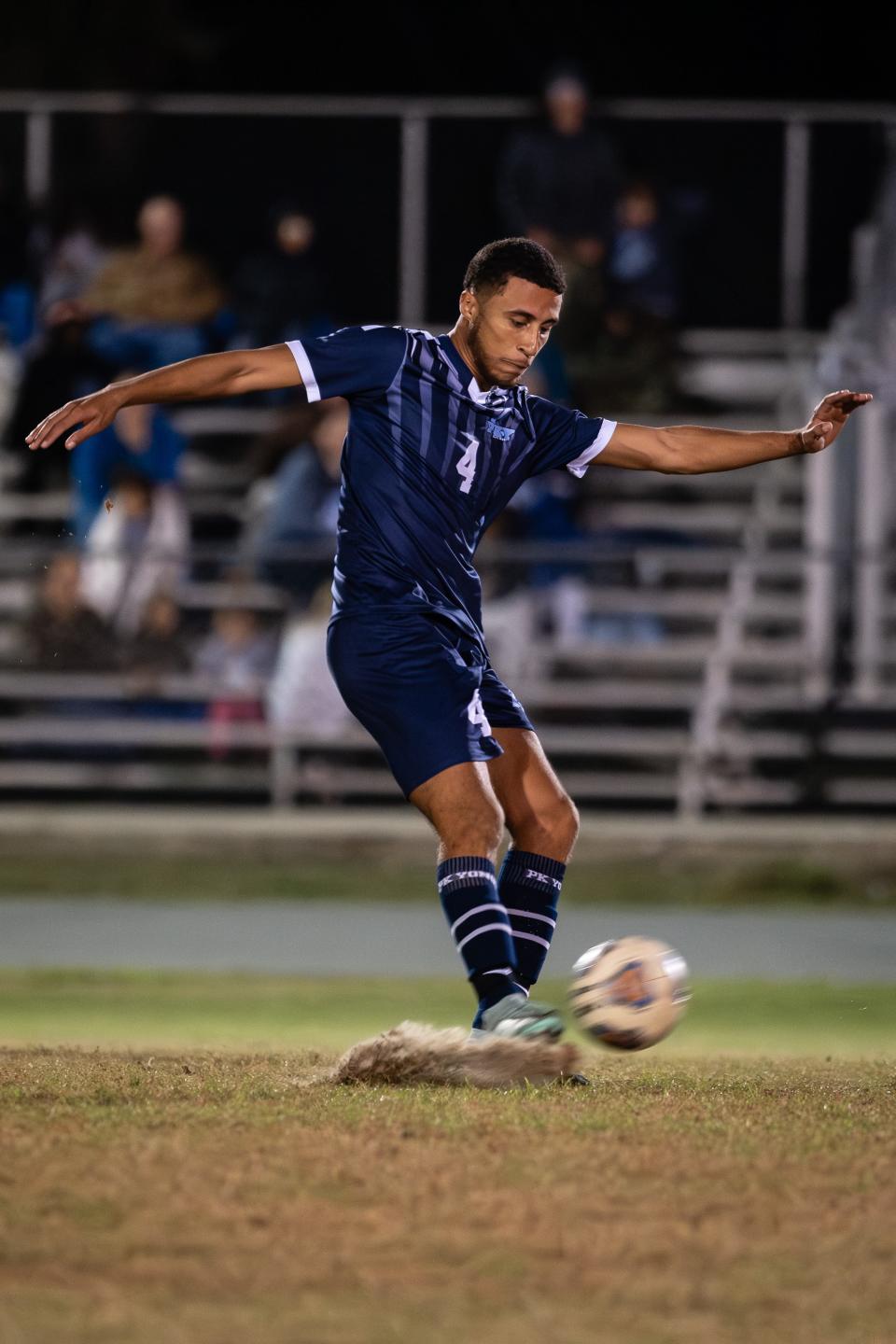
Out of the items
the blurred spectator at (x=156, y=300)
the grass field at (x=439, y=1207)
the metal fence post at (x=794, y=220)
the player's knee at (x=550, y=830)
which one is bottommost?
the grass field at (x=439, y=1207)

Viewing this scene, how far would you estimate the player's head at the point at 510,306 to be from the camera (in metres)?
6.43

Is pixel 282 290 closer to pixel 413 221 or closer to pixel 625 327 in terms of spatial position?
pixel 413 221

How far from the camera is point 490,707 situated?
6.73 metres

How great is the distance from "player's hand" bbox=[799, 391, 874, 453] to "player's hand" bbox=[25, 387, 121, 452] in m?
2.17

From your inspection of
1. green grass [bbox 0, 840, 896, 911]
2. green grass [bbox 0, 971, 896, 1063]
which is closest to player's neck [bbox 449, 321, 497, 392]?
green grass [bbox 0, 971, 896, 1063]

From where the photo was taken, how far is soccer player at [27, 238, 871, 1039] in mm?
6285

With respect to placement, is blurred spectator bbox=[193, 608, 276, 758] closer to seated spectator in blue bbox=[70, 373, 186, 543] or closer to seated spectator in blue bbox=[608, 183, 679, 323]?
seated spectator in blue bbox=[70, 373, 186, 543]

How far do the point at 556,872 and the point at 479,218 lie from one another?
34.6 ft

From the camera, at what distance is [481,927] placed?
20.6 feet

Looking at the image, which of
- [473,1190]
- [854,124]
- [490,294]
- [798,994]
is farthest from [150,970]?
[854,124]

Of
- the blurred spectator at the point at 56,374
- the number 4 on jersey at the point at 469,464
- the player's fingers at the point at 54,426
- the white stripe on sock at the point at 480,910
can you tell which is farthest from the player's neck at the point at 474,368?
the blurred spectator at the point at 56,374

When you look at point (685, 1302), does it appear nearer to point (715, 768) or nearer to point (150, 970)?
point (150, 970)

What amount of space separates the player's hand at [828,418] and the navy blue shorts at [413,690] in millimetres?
1272

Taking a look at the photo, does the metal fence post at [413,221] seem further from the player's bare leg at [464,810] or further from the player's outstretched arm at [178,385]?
the player's bare leg at [464,810]
